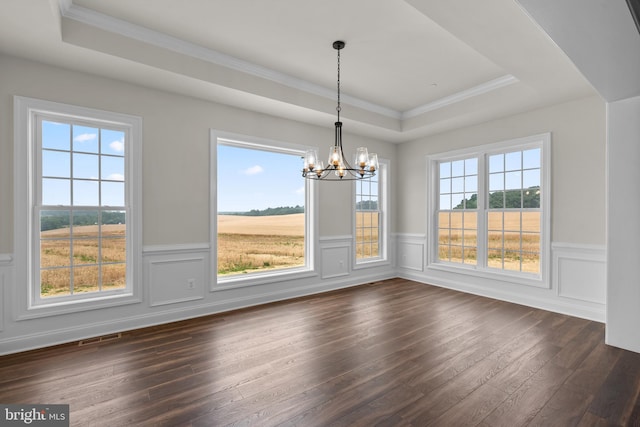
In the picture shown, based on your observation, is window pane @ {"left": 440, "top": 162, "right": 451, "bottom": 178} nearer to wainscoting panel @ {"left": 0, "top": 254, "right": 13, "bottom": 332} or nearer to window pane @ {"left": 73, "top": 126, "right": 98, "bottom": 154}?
window pane @ {"left": 73, "top": 126, "right": 98, "bottom": 154}

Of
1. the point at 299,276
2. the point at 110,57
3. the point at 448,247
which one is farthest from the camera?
the point at 448,247

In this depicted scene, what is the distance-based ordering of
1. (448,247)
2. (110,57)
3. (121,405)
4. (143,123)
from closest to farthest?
(121,405), (110,57), (143,123), (448,247)

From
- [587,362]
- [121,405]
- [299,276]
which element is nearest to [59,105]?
[121,405]

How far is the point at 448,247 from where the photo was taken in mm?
5539

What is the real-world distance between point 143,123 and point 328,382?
11.0 feet

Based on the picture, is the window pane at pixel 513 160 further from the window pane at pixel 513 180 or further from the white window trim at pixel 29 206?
the white window trim at pixel 29 206

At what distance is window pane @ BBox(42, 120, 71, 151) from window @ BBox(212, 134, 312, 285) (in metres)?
1.55

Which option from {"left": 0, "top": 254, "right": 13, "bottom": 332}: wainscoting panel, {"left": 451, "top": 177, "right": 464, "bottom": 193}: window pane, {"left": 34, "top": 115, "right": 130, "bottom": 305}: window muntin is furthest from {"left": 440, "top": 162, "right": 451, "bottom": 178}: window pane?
{"left": 0, "top": 254, "right": 13, "bottom": 332}: wainscoting panel

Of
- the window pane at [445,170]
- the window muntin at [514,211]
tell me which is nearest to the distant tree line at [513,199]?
the window muntin at [514,211]

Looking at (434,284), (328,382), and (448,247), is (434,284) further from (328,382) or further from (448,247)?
(328,382)

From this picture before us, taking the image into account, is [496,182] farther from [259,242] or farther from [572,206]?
[259,242]

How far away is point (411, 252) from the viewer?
601 centimetres

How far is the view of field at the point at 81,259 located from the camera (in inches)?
123

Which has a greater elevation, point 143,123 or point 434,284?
point 143,123
